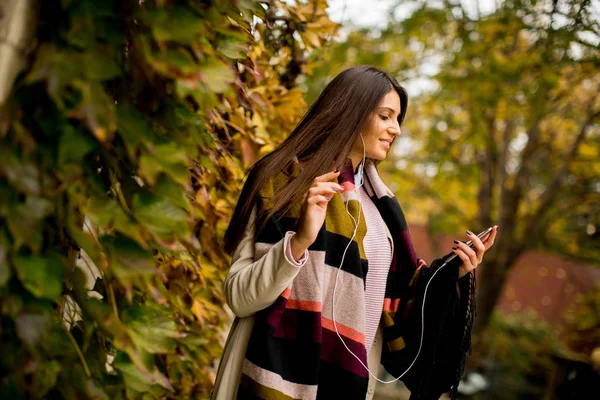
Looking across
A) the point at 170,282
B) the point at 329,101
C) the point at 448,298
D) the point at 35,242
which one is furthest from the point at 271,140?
the point at 35,242

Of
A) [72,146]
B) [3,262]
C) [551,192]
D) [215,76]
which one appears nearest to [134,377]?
[3,262]

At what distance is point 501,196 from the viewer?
7.04 metres

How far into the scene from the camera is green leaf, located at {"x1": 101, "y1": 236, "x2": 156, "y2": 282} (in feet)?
2.97

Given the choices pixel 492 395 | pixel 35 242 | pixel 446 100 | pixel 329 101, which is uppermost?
pixel 446 100

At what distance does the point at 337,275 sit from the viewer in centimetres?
166

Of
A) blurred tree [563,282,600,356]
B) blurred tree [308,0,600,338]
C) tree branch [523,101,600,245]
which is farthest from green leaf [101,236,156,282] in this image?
blurred tree [563,282,600,356]

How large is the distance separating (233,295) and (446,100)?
514 centimetres

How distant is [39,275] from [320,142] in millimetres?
1143

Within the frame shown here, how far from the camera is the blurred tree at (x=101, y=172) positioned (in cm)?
81

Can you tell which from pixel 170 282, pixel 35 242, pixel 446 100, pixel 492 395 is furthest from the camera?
pixel 492 395

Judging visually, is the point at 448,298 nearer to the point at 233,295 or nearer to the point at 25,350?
the point at 233,295

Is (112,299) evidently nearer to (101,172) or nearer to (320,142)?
(101,172)

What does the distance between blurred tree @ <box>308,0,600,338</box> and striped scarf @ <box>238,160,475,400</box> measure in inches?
105

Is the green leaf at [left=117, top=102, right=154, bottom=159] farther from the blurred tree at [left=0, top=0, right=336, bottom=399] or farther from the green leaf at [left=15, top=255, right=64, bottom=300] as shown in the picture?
the green leaf at [left=15, top=255, right=64, bottom=300]
